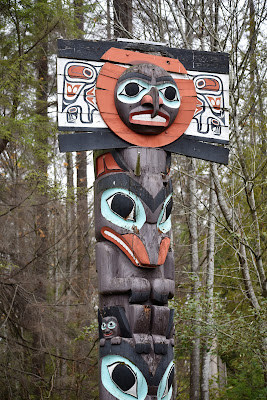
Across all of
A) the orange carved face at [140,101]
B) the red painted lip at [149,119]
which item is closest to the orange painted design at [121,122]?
the orange carved face at [140,101]

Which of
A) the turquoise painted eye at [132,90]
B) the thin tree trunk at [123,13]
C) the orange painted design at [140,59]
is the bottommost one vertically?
the turquoise painted eye at [132,90]

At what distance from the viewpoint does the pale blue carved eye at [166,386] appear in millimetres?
5352

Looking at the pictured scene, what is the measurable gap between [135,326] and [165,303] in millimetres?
464

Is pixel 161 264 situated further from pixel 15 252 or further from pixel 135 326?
pixel 15 252

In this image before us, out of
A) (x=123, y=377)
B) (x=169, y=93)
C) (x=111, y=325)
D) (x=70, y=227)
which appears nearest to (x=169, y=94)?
(x=169, y=93)

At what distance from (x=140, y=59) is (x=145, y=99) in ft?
2.39

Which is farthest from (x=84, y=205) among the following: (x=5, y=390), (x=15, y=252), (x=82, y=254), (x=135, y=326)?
(x=135, y=326)

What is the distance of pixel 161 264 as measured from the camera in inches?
221

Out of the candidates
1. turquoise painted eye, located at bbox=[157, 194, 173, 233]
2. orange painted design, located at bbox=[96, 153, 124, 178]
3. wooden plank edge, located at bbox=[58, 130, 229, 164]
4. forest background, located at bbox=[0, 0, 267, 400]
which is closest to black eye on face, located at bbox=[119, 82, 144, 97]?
wooden plank edge, located at bbox=[58, 130, 229, 164]

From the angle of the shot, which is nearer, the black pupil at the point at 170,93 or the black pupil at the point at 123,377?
the black pupil at the point at 123,377

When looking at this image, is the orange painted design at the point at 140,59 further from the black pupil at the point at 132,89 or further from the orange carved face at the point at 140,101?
the black pupil at the point at 132,89

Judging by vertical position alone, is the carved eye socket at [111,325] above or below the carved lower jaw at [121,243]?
below

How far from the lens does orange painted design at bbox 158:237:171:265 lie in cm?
559

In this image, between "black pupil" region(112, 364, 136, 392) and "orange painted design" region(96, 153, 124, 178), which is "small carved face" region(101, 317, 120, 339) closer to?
"black pupil" region(112, 364, 136, 392)
